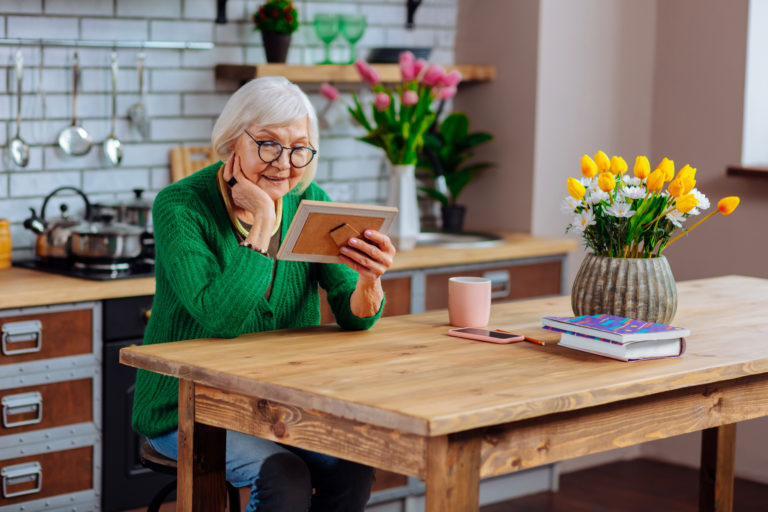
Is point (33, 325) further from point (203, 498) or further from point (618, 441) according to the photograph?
point (618, 441)

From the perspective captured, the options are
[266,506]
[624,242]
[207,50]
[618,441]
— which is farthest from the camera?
[207,50]

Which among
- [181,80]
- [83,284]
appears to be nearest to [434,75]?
[181,80]

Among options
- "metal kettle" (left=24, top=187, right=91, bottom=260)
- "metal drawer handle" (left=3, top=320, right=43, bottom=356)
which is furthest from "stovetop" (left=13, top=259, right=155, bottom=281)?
"metal drawer handle" (left=3, top=320, right=43, bottom=356)

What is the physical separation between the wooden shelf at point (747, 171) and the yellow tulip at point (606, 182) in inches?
81.9

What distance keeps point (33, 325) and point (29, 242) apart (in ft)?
2.24

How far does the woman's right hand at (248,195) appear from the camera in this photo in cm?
262

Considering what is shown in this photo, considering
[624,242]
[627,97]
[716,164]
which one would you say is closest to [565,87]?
[627,97]

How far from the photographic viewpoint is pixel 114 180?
158 inches

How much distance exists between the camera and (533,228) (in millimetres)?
4758

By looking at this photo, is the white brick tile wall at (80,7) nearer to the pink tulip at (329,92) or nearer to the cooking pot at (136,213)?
the cooking pot at (136,213)

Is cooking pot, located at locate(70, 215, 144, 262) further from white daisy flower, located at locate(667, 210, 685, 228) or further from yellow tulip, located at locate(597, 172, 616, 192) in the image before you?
white daisy flower, located at locate(667, 210, 685, 228)

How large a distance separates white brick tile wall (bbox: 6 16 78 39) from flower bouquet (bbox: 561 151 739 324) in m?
2.00

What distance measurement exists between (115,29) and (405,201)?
1205 mm

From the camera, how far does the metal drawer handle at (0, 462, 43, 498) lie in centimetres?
328
